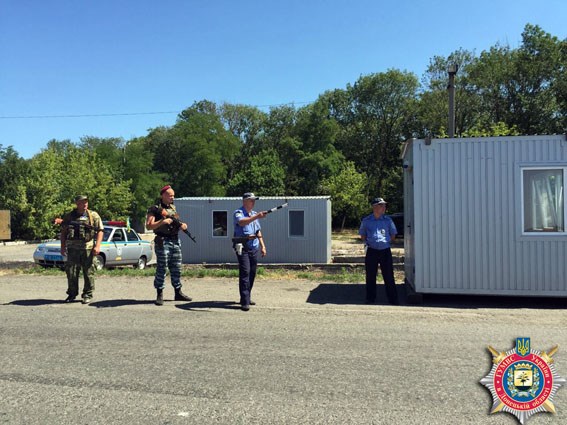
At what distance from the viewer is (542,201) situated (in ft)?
25.8

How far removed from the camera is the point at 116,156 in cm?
4741

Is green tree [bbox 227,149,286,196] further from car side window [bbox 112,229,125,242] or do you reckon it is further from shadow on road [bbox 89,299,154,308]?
shadow on road [bbox 89,299,154,308]

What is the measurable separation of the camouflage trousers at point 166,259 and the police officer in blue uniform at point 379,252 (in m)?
3.13

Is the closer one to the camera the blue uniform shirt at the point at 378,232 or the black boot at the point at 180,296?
the black boot at the point at 180,296

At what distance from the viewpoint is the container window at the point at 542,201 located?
775 cm

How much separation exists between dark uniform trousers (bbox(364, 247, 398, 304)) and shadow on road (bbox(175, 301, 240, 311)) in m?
2.27

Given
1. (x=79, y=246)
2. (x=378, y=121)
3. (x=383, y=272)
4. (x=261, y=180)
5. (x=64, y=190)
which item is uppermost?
(x=378, y=121)

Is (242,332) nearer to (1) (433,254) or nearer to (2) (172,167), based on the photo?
(1) (433,254)

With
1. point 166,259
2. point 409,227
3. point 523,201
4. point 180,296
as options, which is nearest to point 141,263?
point 180,296

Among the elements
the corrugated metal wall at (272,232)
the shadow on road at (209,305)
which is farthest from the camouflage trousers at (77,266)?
the corrugated metal wall at (272,232)

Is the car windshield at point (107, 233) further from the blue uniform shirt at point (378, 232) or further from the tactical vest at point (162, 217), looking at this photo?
the blue uniform shirt at point (378, 232)

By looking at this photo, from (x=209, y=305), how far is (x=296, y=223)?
36.8 feet

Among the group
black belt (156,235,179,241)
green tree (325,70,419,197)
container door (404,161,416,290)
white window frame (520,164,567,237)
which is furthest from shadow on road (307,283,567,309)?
green tree (325,70,419,197)

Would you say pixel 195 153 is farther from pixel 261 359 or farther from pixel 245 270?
pixel 261 359
